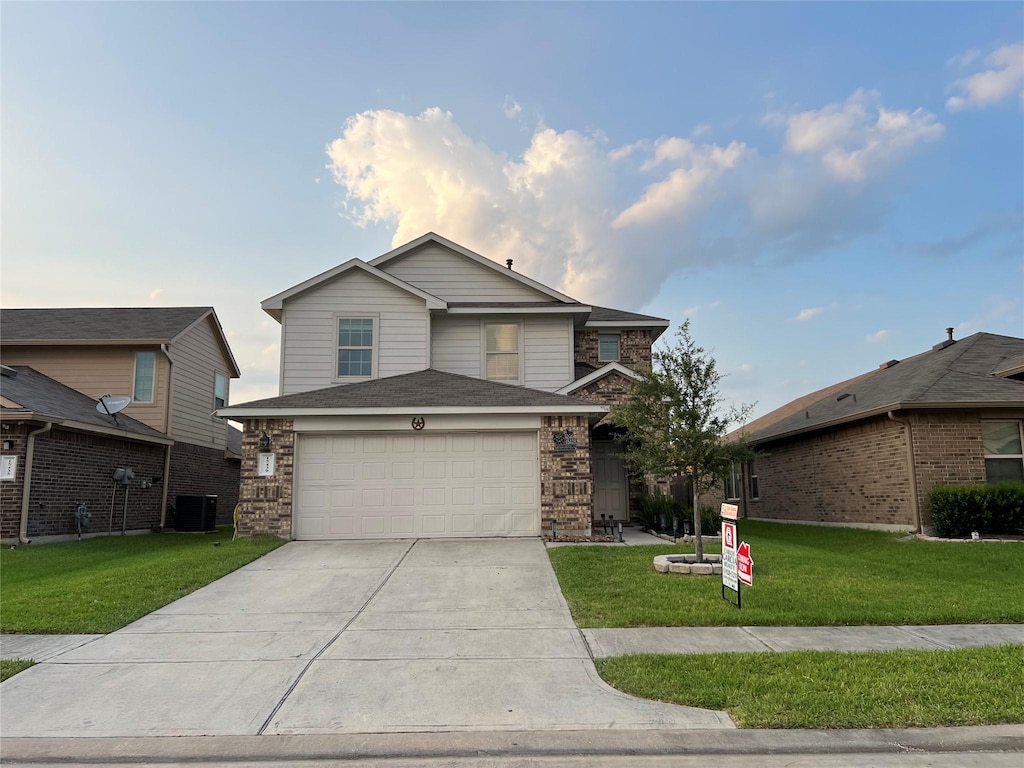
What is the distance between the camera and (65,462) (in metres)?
15.0

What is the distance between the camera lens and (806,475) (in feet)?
63.4

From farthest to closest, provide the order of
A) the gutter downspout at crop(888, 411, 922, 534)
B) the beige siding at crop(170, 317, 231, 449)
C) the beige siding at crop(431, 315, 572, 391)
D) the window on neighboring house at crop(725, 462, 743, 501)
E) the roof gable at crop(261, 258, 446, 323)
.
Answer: the window on neighboring house at crop(725, 462, 743, 501), the beige siding at crop(170, 317, 231, 449), the beige siding at crop(431, 315, 572, 391), the roof gable at crop(261, 258, 446, 323), the gutter downspout at crop(888, 411, 922, 534)

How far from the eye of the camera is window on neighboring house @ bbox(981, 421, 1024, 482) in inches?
561

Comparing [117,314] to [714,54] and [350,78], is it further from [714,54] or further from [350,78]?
[714,54]

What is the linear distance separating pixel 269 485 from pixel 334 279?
571 centimetres

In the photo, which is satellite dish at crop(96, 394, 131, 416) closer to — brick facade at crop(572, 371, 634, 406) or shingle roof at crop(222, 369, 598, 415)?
shingle roof at crop(222, 369, 598, 415)

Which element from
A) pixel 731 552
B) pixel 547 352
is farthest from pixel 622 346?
pixel 731 552

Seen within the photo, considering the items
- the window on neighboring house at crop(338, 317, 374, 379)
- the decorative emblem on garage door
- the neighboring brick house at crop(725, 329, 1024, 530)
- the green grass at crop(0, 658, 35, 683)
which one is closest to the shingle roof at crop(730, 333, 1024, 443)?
the neighboring brick house at crop(725, 329, 1024, 530)

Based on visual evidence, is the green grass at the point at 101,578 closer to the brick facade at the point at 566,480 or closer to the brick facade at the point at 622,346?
the brick facade at the point at 566,480

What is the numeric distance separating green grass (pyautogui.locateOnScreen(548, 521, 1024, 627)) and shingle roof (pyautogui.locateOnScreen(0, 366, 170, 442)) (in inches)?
449

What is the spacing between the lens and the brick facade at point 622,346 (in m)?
19.5

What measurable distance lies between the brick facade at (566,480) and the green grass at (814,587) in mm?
1480

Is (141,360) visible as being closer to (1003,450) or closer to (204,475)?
(204,475)

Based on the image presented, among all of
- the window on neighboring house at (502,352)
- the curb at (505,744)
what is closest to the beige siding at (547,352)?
the window on neighboring house at (502,352)
